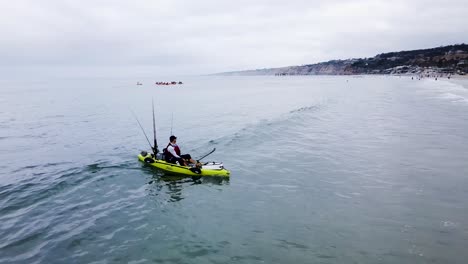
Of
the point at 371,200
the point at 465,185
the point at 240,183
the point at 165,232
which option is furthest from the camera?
the point at 240,183

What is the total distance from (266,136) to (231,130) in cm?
532

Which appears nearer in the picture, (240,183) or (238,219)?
(238,219)

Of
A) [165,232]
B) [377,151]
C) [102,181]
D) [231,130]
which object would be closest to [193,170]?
[102,181]

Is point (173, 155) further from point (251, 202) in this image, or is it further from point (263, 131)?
point (263, 131)

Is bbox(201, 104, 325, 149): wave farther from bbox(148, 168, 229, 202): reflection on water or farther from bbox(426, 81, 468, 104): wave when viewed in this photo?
bbox(426, 81, 468, 104): wave

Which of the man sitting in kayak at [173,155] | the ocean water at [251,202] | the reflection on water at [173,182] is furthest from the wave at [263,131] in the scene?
the reflection on water at [173,182]

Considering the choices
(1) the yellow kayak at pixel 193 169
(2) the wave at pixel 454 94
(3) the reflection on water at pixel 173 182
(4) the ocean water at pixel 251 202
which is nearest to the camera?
(4) the ocean water at pixel 251 202

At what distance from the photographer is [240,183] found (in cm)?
1866

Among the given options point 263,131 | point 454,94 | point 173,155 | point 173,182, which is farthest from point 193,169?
point 454,94

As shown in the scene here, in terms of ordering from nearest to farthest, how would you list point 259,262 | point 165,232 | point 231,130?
point 259,262 → point 165,232 → point 231,130

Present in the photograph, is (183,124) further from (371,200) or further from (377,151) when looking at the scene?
(371,200)

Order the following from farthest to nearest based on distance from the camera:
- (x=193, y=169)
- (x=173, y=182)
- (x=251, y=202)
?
1. (x=193, y=169)
2. (x=173, y=182)
3. (x=251, y=202)

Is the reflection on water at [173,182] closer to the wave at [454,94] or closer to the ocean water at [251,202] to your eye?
the ocean water at [251,202]

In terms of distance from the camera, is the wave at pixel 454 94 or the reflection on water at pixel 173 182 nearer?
the reflection on water at pixel 173 182
